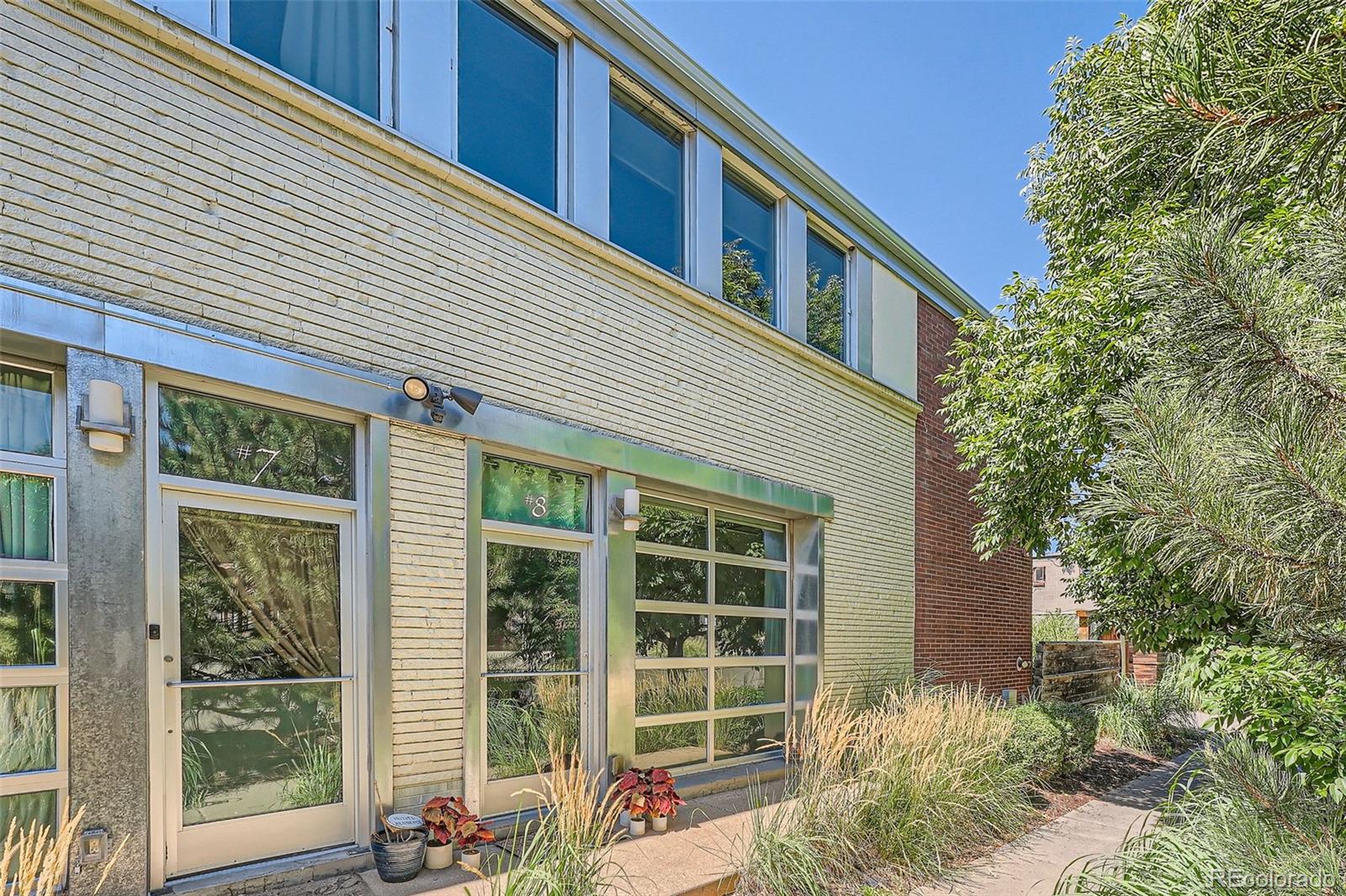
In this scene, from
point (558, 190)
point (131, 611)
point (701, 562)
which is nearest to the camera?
point (131, 611)

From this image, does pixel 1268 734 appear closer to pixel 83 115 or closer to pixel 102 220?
pixel 102 220

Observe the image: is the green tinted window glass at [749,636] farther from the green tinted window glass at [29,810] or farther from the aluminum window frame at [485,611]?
the green tinted window glass at [29,810]

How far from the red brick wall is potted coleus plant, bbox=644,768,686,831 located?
207 inches

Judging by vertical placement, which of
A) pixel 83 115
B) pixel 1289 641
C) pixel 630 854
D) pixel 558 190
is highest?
pixel 558 190

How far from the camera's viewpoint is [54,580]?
3.66m

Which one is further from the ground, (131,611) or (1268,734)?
(131,611)

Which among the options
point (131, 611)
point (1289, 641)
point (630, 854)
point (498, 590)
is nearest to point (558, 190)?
point (498, 590)

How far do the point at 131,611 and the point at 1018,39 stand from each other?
331 inches

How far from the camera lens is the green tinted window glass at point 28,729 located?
3.52m

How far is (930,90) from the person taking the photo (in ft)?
27.9

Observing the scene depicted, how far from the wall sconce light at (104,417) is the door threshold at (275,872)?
2138 millimetres

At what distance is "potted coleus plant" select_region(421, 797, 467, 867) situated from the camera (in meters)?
4.45
